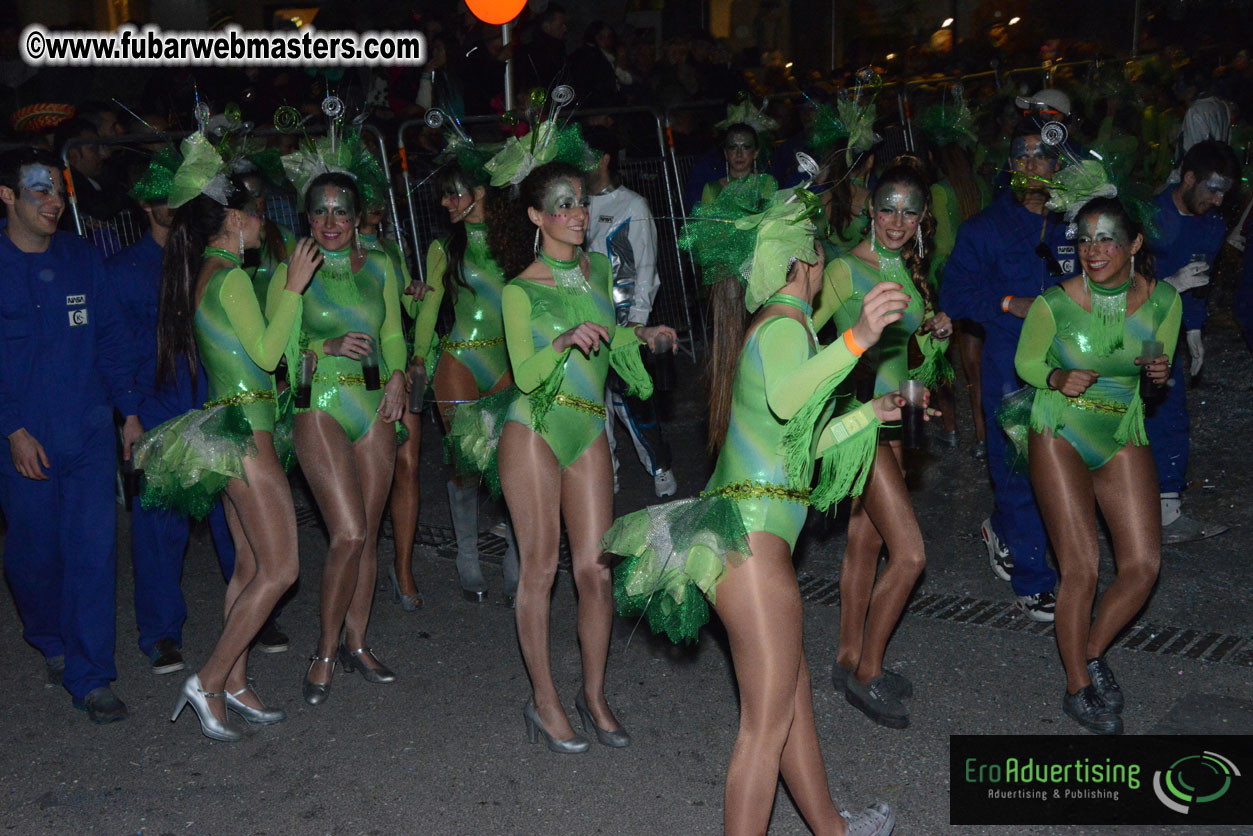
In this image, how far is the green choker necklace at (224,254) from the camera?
469 cm

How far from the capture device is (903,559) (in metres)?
4.48

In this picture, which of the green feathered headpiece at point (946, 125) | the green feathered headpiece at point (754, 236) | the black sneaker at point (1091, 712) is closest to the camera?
the green feathered headpiece at point (754, 236)

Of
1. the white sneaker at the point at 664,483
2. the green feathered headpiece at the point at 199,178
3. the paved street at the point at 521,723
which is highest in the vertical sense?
the green feathered headpiece at the point at 199,178

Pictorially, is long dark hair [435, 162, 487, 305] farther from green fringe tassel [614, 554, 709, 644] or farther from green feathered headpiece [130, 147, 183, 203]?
green fringe tassel [614, 554, 709, 644]

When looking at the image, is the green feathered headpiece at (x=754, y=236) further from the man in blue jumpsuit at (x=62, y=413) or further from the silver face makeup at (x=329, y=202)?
the man in blue jumpsuit at (x=62, y=413)

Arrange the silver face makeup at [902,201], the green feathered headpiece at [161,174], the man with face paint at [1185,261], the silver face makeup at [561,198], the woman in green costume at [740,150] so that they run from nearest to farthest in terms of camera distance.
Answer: the silver face makeup at [561,198], the silver face makeup at [902,201], the green feathered headpiece at [161,174], the man with face paint at [1185,261], the woman in green costume at [740,150]

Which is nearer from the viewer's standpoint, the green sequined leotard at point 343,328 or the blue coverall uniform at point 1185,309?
the green sequined leotard at point 343,328

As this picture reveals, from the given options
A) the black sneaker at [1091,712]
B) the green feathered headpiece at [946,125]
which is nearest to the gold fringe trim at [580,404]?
the black sneaker at [1091,712]

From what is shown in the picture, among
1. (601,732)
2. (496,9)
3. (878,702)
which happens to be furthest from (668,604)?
(496,9)

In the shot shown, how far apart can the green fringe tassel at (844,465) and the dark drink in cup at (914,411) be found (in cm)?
11

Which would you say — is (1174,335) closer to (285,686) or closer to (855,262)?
(855,262)

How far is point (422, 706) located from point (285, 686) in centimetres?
68

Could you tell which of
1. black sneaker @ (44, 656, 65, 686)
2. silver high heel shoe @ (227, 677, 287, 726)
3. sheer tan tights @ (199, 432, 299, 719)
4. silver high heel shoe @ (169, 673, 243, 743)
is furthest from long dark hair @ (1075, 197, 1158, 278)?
black sneaker @ (44, 656, 65, 686)

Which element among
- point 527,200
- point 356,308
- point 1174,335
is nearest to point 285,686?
point 356,308
